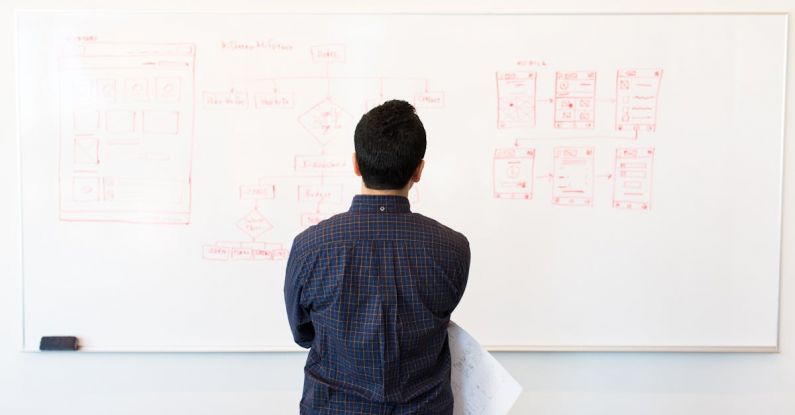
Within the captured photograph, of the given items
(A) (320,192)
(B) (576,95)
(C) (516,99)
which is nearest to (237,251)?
(A) (320,192)

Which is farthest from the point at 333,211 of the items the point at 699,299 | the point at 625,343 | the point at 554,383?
the point at 699,299

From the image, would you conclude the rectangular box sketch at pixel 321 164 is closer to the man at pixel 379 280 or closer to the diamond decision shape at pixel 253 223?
the diamond decision shape at pixel 253 223

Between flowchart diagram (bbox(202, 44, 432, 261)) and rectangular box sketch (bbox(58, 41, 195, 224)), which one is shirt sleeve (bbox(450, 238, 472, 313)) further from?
rectangular box sketch (bbox(58, 41, 195, 224))

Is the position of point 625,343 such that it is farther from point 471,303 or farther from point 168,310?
point 168,310

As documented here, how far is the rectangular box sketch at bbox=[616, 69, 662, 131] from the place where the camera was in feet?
6.40

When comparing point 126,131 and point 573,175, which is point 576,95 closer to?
point 573,175

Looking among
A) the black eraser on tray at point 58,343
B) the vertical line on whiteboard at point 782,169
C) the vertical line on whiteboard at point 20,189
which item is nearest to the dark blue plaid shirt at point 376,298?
the black eraser on tray at point 58,343

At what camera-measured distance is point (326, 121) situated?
76.8 inches

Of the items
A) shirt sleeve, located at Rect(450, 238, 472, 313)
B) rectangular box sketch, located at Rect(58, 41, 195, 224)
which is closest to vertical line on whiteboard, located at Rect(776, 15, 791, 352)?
shirt sleeve, located at Rect(450, 238, 472, 313)

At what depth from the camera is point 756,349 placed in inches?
79.1

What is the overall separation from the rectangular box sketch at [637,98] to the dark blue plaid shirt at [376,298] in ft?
3.51

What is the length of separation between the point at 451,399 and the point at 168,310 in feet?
3.82

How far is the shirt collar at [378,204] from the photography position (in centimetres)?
114

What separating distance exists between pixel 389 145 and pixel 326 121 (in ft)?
2.90
